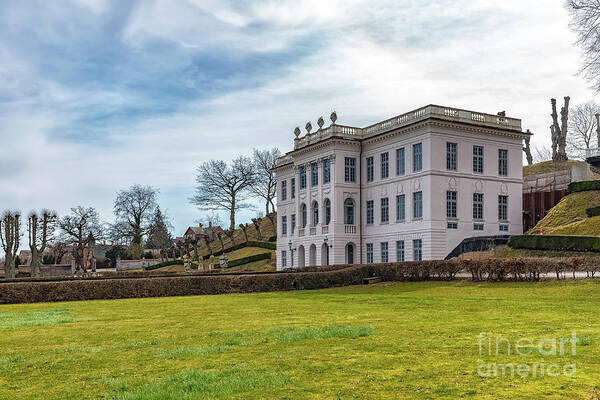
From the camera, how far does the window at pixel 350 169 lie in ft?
183

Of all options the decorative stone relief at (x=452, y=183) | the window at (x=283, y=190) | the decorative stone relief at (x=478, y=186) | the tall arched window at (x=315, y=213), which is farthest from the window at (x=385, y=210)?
the window at (x=283, y=190)

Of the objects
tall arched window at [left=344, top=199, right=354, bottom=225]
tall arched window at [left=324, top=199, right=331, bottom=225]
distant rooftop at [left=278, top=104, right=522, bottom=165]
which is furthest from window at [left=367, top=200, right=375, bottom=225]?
distant rooftop at [left=278, top=104, right=522, bottom=165]

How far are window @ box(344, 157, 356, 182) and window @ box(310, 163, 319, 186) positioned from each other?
11.9 feet

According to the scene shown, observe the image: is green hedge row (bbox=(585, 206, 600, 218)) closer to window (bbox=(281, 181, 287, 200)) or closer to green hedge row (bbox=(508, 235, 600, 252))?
green hedge row (bbox=(508, 235, 600, 252))

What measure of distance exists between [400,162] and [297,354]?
41.9 m

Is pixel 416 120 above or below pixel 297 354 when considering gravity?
above

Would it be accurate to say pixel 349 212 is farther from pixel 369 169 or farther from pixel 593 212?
pixel 593 212

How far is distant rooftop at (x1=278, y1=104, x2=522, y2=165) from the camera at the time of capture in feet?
160

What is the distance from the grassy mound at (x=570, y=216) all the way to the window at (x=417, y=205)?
8542 millimetres

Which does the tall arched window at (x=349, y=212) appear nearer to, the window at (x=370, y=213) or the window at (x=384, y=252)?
the window at (x=370, y=213)

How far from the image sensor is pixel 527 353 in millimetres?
9812

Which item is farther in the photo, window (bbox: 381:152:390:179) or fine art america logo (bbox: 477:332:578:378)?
window (bbox: 381:152:390:179)

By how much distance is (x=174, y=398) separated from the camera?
7.58 m

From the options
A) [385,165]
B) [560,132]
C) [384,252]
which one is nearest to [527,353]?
[384,252]
